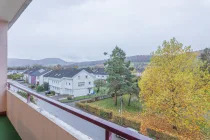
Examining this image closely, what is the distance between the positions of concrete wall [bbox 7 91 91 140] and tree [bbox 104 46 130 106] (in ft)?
1.61

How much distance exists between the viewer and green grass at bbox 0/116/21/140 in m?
2.57

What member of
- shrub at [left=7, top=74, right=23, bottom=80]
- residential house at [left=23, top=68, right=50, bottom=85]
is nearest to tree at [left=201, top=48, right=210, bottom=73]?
residential house at [left=23, top=68, right=50, bottom=85]

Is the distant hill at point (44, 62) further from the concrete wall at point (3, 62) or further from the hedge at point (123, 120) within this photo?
the concrete wall at point (3, 62)

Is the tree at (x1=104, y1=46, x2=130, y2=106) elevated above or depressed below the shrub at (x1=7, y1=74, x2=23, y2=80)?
above

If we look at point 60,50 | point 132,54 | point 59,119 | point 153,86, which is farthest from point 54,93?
point 153,86

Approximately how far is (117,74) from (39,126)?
1.09 m

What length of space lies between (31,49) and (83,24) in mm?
1263

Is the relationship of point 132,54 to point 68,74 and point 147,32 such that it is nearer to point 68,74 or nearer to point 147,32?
point 147,32

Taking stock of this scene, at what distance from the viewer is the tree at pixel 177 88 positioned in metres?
1.08

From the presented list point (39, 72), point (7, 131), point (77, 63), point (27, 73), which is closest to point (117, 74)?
point (77, 63)

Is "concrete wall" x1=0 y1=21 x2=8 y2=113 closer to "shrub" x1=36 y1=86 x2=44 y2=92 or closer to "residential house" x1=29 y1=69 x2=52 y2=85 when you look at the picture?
"residential house" x1=29 y1=69 x2=52 y2=85

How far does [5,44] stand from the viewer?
12.3 feet

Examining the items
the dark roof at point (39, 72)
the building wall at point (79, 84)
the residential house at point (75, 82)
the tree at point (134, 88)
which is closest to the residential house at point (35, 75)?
the dark roof at point (39, 72)

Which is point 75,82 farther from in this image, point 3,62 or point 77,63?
point 3,62
